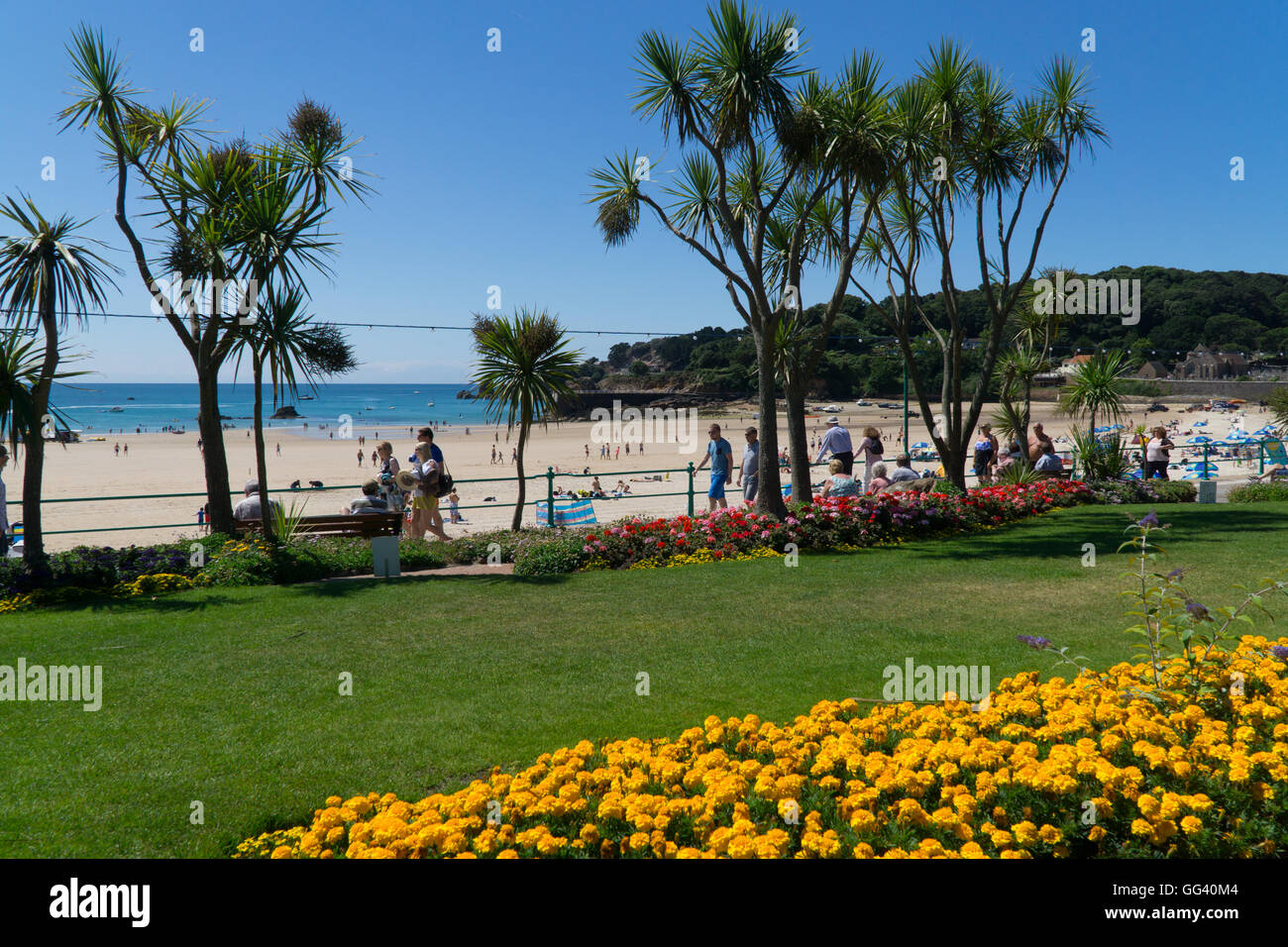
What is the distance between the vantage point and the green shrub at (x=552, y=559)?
1077 centimetres

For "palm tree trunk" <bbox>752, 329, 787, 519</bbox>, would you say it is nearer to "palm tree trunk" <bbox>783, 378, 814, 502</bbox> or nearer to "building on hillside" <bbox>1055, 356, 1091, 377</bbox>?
"palm tree trunk" <bbox>783, 378, 814, 502</bbox>

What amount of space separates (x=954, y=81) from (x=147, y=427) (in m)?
72.2

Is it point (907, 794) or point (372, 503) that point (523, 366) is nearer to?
point (372, 503)

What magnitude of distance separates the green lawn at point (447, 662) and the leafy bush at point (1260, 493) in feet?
21.8

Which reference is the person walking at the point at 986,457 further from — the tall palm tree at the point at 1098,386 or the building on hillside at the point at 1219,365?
the building on hillside at the point at 1219,365

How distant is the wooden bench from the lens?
12.1 m

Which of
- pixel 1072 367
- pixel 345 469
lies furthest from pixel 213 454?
pixel 345 469

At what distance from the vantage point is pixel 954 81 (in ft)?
44.4

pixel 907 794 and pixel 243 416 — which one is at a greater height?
pixel 243 416

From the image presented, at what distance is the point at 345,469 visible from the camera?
3981cm

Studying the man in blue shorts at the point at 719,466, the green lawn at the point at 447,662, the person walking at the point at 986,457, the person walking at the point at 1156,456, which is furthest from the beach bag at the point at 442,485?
the person walking at the point at 1156,456

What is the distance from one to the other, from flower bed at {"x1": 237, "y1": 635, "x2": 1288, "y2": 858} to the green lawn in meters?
0.65

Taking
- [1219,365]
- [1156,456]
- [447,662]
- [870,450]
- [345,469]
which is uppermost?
[1219,365]

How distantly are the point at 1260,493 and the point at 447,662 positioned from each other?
16.7 meters
